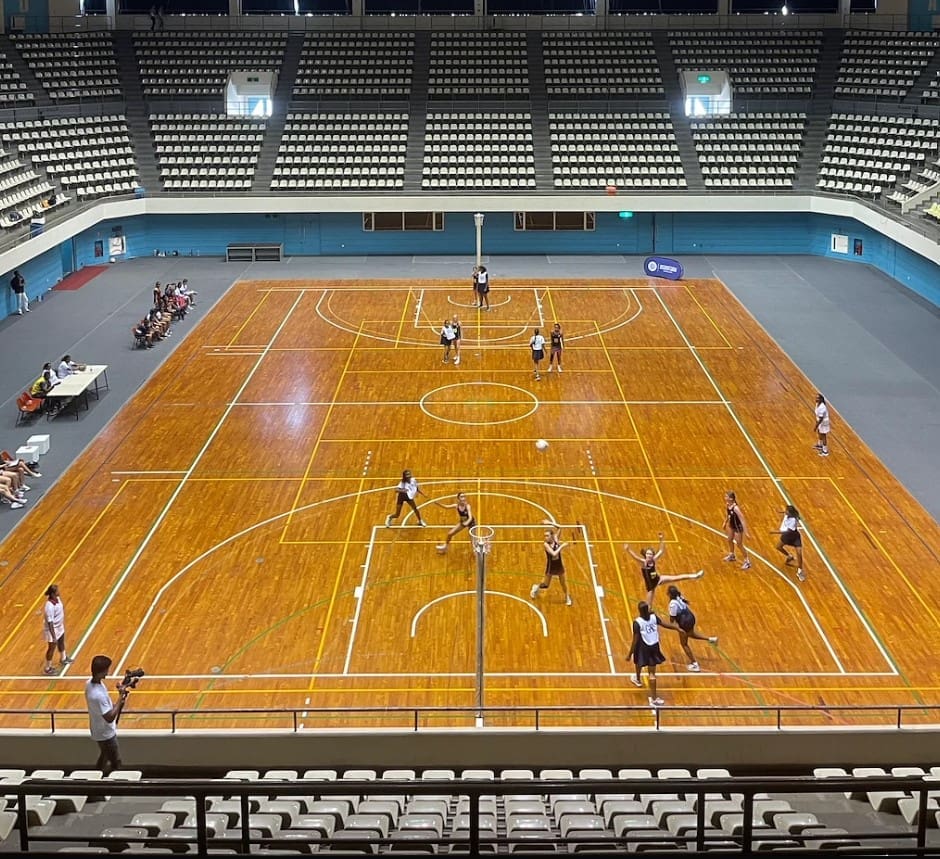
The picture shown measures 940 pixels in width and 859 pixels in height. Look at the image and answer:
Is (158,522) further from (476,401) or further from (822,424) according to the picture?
(822,424)

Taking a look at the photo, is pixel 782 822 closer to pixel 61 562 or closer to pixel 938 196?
pixel 61 562

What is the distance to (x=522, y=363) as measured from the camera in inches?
1489

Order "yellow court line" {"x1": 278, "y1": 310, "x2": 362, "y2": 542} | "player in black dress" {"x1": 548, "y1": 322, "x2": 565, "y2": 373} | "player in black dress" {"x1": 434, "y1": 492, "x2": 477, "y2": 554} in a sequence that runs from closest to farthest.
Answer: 1. "player in black dress" {"x1": 434, "y1": 492, "x2": 477, "y2": 554}
2. "yellow court line" {"x1": 278, "y1": 310, "x2": 362, "y2": 542}
3. "player in black dress" {"x1": 548, "y1": 322, "x2": 565, "y2": 373}

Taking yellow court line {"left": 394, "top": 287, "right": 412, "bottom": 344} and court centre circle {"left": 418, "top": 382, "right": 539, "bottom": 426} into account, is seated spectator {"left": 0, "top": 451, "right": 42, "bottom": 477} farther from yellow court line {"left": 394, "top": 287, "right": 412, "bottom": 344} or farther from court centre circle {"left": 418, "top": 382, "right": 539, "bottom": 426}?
yellow court line {"left": 394, "top": 287, "right": 412, "bottom": 344}

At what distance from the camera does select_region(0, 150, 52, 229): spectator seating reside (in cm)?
4516

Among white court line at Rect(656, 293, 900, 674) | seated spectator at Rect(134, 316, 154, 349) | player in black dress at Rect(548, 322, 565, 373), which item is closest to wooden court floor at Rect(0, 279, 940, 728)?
white court line at Rect(656, 293, 900, 674)

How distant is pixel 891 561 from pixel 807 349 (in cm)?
1567

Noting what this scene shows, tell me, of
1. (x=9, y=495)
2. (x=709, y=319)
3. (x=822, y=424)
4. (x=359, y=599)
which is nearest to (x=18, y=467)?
(x=9, y=495)

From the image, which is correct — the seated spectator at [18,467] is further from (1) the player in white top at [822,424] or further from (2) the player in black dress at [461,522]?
(1) the player in white top at [822,424]

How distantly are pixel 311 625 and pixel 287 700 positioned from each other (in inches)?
101

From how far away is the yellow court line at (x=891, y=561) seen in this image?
73.4 feet

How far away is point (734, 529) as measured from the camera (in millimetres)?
23969

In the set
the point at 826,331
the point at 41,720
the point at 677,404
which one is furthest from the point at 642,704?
the point at 826,331

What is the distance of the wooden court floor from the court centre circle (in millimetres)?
103
